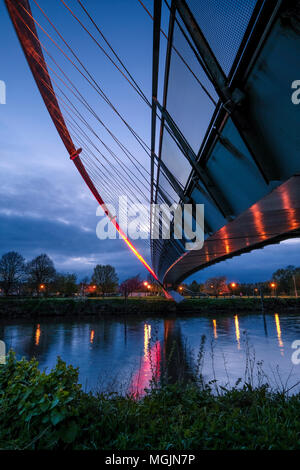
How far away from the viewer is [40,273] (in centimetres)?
6569

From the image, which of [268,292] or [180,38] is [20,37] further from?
[268,292]

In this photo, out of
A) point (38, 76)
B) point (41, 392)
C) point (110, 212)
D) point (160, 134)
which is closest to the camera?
point (41, 392)

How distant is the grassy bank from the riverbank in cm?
4170

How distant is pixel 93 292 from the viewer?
8594cm

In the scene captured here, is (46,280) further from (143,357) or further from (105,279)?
(143,357)

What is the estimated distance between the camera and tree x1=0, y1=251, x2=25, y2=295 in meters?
60.3

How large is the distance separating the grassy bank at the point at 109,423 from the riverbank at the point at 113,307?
41.7 meters

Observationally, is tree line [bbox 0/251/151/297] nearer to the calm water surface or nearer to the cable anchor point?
the calm water surface

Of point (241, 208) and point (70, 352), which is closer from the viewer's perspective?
point (241, 208)

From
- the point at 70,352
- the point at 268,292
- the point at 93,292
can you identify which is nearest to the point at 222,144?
the point at 70,352

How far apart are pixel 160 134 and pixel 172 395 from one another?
5937mm

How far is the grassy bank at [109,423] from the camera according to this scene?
2963 mm

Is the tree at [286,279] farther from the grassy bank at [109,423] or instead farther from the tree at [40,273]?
the grassy bank at [109,423]

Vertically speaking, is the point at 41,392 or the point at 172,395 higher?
the point at 41,392
